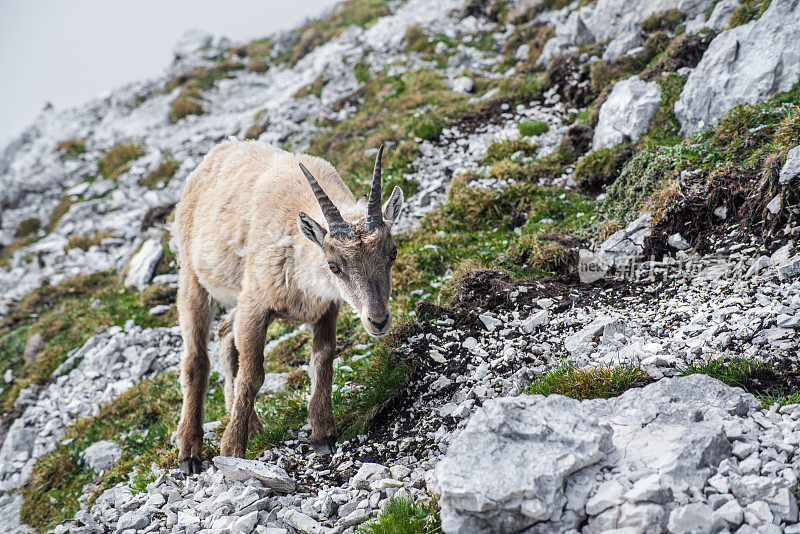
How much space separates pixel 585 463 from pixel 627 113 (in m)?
8.37

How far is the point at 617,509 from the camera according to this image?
3.55m

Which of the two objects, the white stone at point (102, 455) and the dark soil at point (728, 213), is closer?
the dark soil at point (728, 213)

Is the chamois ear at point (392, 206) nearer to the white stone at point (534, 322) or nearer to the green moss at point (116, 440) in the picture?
the white stone at point (534, 322)

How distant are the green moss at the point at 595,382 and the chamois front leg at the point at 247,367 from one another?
3.21 meters

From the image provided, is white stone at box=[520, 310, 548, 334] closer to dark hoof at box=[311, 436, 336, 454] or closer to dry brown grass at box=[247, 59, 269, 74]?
dark hoof at box=[311, 436, 336, 454]

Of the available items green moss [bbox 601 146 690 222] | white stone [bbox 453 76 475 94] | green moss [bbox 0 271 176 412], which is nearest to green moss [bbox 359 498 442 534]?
green moss [bbox 601 146 690 222]

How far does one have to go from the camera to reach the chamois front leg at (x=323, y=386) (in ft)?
21.4

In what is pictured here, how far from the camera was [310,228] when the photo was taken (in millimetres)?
6055

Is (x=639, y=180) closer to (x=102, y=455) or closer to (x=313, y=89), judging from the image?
(x=102, y=455)

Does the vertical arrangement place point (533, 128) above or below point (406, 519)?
above

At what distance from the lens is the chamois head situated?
5.82 m

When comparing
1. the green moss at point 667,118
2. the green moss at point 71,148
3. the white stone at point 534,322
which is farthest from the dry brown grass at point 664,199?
the green moss at point 71,148

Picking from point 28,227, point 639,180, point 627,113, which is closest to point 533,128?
point 627,113

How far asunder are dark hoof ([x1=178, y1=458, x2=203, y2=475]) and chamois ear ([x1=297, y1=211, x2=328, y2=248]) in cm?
334
